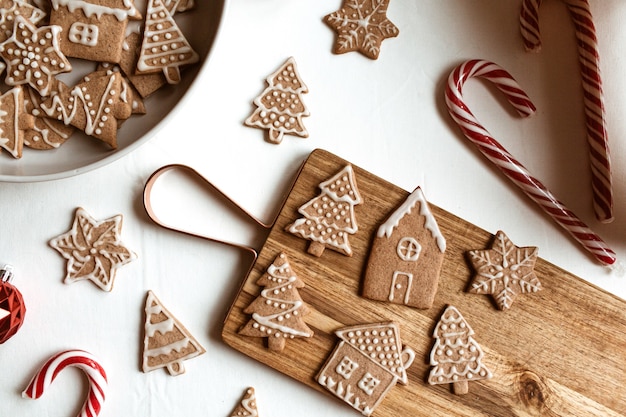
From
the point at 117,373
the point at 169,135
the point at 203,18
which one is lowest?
the point at 117,373

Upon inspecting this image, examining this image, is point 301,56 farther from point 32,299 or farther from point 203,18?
point 32,299

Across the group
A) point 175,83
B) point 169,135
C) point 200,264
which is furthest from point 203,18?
point 200,264

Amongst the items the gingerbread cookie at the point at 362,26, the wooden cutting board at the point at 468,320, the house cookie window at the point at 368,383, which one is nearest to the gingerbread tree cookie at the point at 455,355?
the wooden cutting board at the point at 468,320

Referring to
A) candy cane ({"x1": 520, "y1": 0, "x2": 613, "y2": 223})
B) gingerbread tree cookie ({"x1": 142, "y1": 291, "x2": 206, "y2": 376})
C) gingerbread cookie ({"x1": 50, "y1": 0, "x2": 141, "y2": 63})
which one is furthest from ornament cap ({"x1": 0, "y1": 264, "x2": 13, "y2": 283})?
candy cane ({"x1": 520, "y1": 0, "x2": 613, "y2": 223})

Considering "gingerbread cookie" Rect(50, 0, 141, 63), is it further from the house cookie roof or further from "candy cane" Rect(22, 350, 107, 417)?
the house cookie roof

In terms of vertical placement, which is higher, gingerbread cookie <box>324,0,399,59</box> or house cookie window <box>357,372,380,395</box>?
gingerbread cookie <box>324,0,399,59</box>

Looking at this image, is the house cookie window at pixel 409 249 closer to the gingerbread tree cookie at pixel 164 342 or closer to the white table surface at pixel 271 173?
the white table surface at pixel 271 173

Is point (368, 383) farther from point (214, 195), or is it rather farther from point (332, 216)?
point (214, 195)
